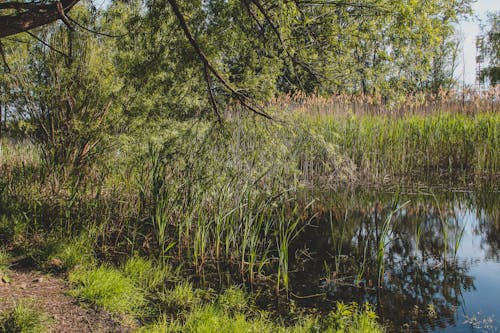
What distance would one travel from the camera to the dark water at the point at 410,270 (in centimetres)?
307

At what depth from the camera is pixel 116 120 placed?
14.4ft

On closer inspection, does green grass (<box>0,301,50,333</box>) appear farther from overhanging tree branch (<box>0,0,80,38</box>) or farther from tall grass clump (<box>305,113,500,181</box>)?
tall grass clump (<box>305,113,500,181</box>)

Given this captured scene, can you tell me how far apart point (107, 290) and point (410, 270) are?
2.84 metres

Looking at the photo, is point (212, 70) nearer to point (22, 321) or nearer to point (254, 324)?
point (254, 324)

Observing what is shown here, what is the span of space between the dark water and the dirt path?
1.54m

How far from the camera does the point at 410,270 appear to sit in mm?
3906

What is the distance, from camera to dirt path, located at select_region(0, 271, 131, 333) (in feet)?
8.14

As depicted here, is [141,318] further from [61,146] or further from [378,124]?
[378,124]

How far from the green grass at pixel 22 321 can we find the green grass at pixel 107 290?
43 centimetres

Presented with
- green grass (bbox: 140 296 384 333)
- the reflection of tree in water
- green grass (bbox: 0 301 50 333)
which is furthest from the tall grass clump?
green grass (bbox: 0 301 50 333)

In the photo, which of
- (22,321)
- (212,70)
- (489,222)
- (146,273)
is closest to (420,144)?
(489,222)

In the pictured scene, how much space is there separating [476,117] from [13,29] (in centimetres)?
859

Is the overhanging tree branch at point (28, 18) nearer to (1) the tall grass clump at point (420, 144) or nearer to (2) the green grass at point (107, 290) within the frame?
(2) the green grass at point (107, 290)

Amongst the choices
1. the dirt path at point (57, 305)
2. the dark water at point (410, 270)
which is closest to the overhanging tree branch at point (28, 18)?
the dirt path at point (57, 305)
